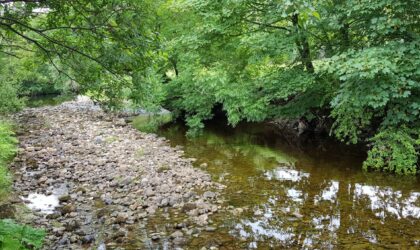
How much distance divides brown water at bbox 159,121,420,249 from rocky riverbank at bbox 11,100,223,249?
68 centimetres

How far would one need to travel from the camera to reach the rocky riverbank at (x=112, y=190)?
6.74 m

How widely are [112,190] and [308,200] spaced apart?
495 cm

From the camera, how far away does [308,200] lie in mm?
8469

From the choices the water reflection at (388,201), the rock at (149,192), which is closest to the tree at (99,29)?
the rock at (149,192)

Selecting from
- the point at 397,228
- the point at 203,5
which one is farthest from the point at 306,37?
the point at 397,228

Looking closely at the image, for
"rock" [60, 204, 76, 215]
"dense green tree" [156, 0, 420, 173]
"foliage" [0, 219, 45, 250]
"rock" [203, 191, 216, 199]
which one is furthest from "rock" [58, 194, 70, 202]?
"dense green tree" [156, 0, 420, 173]

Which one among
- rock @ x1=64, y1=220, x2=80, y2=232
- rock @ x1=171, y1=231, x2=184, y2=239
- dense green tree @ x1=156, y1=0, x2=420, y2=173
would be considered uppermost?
dense green tree @ x1=156, y1=0, x2=420, y2=173

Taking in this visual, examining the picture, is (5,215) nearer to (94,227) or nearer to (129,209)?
(94,227)

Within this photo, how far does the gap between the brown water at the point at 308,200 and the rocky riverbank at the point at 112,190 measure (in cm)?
68

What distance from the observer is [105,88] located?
19.6 ft

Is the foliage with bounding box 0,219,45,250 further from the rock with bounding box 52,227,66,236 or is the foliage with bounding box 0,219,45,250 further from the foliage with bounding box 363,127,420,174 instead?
the foliage with bounding box 363,127,420,174

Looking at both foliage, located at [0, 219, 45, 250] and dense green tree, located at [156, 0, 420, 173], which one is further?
dense green tree, located at [156, 0, 420, 173]

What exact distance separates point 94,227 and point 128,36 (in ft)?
13.5

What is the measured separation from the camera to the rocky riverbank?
22.1 feet
